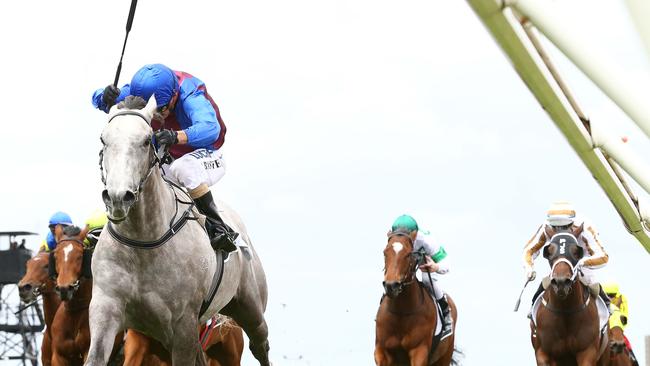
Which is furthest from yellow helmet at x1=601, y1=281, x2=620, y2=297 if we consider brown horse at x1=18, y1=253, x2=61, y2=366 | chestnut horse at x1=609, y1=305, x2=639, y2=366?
brown horse at x1=18, y1=253, x2=61, y2=366

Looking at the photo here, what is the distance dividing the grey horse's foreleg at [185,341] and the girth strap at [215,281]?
28cm

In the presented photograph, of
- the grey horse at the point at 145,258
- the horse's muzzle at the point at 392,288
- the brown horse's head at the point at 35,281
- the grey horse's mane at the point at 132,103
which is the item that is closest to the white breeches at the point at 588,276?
the horse's muzzle at the point at 392,288

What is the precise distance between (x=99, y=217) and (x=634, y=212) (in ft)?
27.2

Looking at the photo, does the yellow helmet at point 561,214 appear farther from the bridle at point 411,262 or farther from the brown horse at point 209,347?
the brown horse at point 209,347

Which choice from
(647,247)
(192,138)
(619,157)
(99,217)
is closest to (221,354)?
(99,217)

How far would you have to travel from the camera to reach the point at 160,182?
7.30 meters

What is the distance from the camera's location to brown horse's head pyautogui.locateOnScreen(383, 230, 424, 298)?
12992 millimetres

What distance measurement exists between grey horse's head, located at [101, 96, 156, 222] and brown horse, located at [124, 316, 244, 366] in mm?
3305

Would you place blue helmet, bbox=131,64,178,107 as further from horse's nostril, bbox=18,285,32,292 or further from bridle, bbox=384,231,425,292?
bridle, bbox=384,231,425,292

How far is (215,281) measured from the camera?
7883mm

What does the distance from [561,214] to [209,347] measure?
4.40m

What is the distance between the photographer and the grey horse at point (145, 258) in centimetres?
654

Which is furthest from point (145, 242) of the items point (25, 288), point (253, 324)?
point (25, 288)

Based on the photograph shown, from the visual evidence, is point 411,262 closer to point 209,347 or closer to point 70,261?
point 209,347
